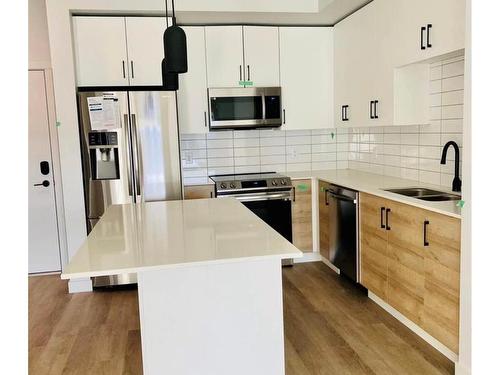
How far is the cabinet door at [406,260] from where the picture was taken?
2.72 metres

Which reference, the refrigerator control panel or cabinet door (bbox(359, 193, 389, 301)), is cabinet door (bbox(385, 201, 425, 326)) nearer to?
cabinet door (bbox(359, 193, 389, 301))

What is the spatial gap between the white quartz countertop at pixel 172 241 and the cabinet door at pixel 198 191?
1462mm

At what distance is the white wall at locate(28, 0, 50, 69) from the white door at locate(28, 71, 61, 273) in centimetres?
11

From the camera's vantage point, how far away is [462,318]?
2.27 m

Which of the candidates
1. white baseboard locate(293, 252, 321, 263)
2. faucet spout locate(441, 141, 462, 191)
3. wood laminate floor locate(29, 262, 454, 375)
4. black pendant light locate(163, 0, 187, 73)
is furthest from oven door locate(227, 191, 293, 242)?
black pendant light locate(163, 0, 187, 73)

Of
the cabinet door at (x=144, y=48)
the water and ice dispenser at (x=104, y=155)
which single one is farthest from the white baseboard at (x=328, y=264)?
the cabinet door at (x=144, y=48)

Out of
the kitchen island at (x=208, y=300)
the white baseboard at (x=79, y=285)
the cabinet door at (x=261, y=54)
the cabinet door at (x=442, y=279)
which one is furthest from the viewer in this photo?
the cabinet door at (x=261, y=54)

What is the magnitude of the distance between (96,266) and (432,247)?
6.16ft

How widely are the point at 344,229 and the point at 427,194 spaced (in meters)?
0.84

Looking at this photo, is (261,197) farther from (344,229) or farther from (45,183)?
(45,183)

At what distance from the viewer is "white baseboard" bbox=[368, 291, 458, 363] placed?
257 centimetres

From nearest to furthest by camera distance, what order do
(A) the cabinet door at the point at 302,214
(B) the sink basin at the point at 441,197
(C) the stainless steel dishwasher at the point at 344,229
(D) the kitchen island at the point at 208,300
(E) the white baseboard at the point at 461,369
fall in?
(D) the kitchen island at the point at 208,300 → (E) the white baseboard at the point at 461,369 → (B) the sink basin at the point at 441,197 → (C) the stainless steel dishwasher at the point at 344,229 → (A) the cabinet door at the point at 302,214

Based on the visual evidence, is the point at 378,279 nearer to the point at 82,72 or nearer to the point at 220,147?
the point at 220,147

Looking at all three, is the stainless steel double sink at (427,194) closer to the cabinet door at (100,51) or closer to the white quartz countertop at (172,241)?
the white quartz countertop at (172,241)
